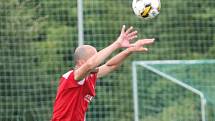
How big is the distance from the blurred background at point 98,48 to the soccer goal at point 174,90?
0.05 feet

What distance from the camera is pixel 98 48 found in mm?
10695

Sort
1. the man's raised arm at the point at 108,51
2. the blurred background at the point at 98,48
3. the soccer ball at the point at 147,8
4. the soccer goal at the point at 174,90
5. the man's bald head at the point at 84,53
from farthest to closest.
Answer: the soccer goal at the point at 174,90
the blurred background at the point at 98,48
the soccer ball at the point at 147,8
the man's bald head at the point at 84,53
the man's raised arm at the point at 108,51

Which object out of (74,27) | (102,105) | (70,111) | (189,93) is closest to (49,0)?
(74,27)

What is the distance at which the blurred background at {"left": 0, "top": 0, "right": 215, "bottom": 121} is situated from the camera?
34.5 ft

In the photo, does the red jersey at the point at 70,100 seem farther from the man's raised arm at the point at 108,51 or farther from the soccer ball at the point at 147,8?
the soccer ball at the point at 147,8

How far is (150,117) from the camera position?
424 inches

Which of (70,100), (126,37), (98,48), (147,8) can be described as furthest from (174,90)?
(126,37)

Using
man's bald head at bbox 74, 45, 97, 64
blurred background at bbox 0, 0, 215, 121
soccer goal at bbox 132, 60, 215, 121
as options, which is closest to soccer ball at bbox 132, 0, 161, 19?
man's bald head at bbox 74, 45, 97, 64

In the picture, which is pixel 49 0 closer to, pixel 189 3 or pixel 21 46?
pixel 21 46

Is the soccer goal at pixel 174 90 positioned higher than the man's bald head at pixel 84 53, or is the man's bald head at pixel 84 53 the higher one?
the man's bald head at pixel 84 53

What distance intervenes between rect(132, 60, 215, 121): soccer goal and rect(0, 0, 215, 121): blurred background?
0.02 m

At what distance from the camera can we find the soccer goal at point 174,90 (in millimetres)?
Answer: 10703

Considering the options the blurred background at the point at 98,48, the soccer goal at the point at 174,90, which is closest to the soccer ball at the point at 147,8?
the blurred background at the point at 98,48

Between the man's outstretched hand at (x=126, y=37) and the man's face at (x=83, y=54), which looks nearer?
the man's outstretched hand at (x=126, y=37)
